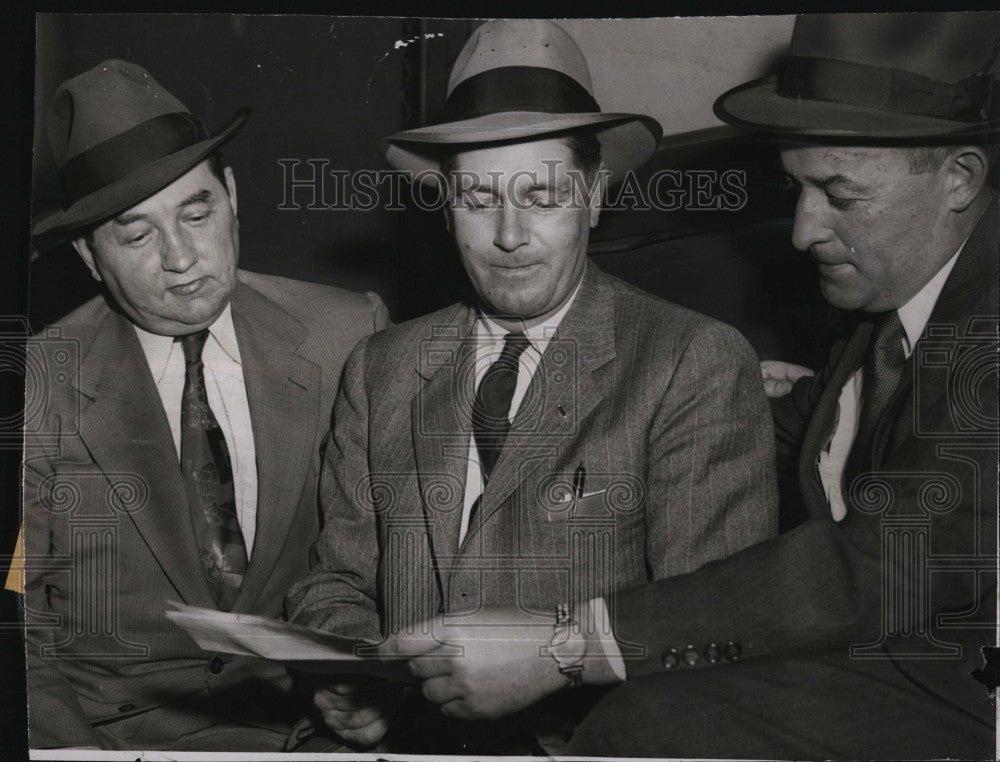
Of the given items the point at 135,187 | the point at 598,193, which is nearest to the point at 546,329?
the point at 598,193

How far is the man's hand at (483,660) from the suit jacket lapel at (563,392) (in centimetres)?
26

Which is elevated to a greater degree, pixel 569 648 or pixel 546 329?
pixel 546 329

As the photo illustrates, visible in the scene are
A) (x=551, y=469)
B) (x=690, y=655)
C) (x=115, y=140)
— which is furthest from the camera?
(x=115, y=140)

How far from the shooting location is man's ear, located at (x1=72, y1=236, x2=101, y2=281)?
134 inches

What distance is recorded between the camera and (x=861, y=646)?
3258 mm

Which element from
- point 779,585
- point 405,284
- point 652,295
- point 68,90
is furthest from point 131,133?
point 779,585

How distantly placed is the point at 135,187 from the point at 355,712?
4.97ft

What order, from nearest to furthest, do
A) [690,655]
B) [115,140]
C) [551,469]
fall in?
[690,655] < [551,469] < [115,140]

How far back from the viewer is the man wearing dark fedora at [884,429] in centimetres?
322

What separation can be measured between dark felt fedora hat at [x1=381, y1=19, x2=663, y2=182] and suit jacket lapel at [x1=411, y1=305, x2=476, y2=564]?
46 cm

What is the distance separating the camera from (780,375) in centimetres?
331

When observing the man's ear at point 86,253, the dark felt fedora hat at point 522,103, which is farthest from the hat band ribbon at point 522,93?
the man's ear at point 86,253

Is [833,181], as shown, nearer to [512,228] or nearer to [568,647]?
Result: [512,228]

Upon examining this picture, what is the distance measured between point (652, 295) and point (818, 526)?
73cm
